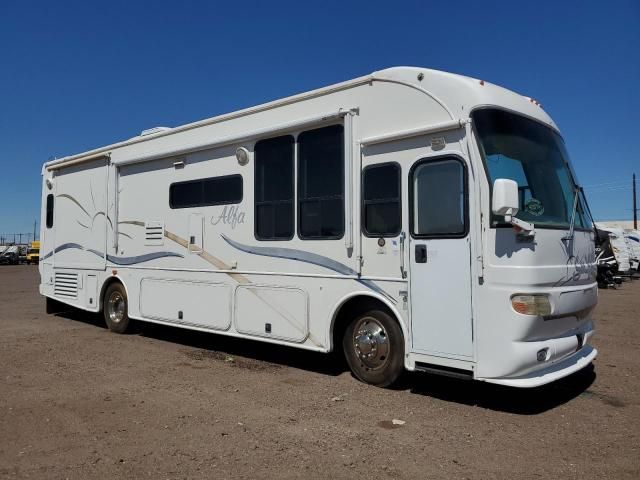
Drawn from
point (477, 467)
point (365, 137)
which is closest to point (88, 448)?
point (477, 467)

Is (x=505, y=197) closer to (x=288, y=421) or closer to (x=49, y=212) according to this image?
(x=288, y=421)

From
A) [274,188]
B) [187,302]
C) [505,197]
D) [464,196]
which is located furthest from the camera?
[187,302]

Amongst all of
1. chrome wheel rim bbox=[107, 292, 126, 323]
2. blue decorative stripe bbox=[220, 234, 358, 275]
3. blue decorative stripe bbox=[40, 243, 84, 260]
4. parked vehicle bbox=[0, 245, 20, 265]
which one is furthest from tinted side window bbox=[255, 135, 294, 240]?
parked vehicle bbox=[0, 245, 20, 265]

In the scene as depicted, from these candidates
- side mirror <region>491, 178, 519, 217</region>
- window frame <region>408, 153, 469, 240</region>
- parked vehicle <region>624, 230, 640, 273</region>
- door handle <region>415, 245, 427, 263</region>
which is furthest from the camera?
parked vehicle <region>624, 230, 640, 273</region>

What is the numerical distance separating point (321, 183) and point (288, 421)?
269cm

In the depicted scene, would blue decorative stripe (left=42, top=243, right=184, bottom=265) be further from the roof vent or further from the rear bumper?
the rear bumper

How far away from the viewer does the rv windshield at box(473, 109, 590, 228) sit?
515 centimetres

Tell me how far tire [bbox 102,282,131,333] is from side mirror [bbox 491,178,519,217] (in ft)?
21.4

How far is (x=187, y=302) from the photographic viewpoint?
7863mm

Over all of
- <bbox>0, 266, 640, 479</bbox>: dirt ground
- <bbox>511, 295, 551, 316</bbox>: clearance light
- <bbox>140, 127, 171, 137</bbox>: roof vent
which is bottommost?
<bbox>0, 266, 640, 479</bbox>: dirt ground

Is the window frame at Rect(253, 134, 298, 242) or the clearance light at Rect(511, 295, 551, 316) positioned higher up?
the window frame at Rect(253, 134, 298, 242)

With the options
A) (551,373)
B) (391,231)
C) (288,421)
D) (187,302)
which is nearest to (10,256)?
(187,302)

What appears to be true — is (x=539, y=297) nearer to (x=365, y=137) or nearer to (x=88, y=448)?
(x=365, y=137)

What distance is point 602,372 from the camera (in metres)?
6.68
